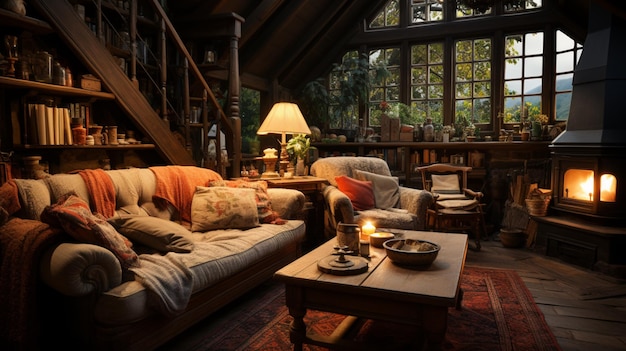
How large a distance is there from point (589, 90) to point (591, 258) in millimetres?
1490

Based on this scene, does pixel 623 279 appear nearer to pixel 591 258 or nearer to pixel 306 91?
pixel 591 258

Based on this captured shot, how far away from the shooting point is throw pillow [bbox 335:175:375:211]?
3916mm

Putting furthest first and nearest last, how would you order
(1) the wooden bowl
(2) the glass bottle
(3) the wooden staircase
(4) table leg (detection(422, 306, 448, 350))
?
1. (2) the glass bottle
2. (3) the wooden staircase
3. (1) the wooden bowl
4. (4) table leg (detection(422, 306, 448, 350))

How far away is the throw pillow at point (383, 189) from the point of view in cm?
408

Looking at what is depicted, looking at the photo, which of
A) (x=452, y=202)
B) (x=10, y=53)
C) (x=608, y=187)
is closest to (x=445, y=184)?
(x=452, y=202)

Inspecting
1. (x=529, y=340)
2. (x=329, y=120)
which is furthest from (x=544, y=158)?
(x=529, y=340)

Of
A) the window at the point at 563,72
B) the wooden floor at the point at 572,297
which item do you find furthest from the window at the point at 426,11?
the wooden floor at the point at 572,297

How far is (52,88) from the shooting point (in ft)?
9.24

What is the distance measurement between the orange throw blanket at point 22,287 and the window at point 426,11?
5.42 meters

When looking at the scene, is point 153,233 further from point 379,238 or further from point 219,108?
point 219,108

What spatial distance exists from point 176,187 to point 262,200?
63 cm

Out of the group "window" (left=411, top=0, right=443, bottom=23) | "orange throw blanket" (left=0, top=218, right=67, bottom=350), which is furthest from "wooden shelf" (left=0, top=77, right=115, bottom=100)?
"window" (left=411, top=0, right=443, bottom=23)

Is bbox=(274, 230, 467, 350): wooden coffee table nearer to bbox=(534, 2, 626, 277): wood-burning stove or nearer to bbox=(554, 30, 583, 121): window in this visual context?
bbox=(534, 2, 626, 277): wood-burning stove

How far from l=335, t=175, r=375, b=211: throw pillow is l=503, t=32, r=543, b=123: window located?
8.52ft
